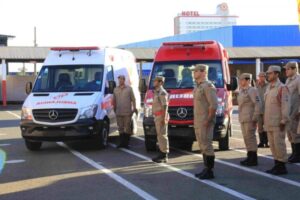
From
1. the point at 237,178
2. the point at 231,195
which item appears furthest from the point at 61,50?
the point at 231,195

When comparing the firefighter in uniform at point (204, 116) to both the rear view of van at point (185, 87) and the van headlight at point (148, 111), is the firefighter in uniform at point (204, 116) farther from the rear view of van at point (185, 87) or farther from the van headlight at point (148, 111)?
the van headlight at point (148, 111)

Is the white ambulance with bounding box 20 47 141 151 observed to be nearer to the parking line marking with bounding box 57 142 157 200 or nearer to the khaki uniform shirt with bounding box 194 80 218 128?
the parking line marking with bounding box 57 142 157 200

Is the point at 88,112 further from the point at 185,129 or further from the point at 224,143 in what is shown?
the point at 224,143

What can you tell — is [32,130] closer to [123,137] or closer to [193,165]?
[123,137]

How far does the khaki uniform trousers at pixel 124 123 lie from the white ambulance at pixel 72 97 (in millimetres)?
338

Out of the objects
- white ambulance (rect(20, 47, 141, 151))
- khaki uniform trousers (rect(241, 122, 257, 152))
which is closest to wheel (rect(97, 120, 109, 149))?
white ambulance (rect(20, 47, 141, 151))

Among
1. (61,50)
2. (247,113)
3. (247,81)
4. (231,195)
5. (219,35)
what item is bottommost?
(231,195)

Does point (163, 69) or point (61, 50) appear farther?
point (61, 50)

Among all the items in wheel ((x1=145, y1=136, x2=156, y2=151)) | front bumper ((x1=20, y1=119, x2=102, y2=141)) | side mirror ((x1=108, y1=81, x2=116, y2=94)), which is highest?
side mirror ((x1=108, y1=81, x2=116, y2=94))

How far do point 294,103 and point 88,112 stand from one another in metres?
4.73

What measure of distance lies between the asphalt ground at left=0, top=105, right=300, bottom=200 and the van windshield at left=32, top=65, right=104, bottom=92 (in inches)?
61.4

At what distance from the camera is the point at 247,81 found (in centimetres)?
1037

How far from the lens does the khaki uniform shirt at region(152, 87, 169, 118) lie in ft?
35.0

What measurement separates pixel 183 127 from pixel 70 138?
2.66 metres
